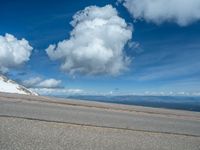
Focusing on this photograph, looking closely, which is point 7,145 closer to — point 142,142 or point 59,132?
point 59,132

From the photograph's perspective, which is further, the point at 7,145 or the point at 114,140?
the point at 114,140

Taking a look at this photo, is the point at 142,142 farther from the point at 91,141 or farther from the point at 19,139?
the point at 19,139

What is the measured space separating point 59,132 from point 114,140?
1850 millimetres

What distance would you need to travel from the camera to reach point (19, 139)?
931 centimetres

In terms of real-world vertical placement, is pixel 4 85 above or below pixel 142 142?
above

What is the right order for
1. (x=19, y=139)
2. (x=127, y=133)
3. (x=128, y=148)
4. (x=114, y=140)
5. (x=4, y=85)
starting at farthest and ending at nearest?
(x=4, y=85) < (x=127, y=133) < (x=114, y=140) < (x=128, y=148) < (x=19, y=139)

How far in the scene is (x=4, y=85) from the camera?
83125mm

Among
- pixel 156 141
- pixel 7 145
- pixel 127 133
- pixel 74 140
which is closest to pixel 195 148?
pixel 156 141

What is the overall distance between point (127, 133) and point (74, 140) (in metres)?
3.45

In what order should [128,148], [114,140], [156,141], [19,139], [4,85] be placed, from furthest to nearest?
[4,85] → [156,141] → [114,140] → [128,148] → [19,139]

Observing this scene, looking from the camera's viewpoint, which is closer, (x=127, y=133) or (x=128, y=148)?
(x=128, y=148)

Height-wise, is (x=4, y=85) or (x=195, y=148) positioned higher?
(x=4, y=85)

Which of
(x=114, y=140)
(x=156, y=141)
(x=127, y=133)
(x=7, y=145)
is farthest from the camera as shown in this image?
(x=127, y=133)

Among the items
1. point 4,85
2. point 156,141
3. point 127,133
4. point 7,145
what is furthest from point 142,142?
point 4,85
